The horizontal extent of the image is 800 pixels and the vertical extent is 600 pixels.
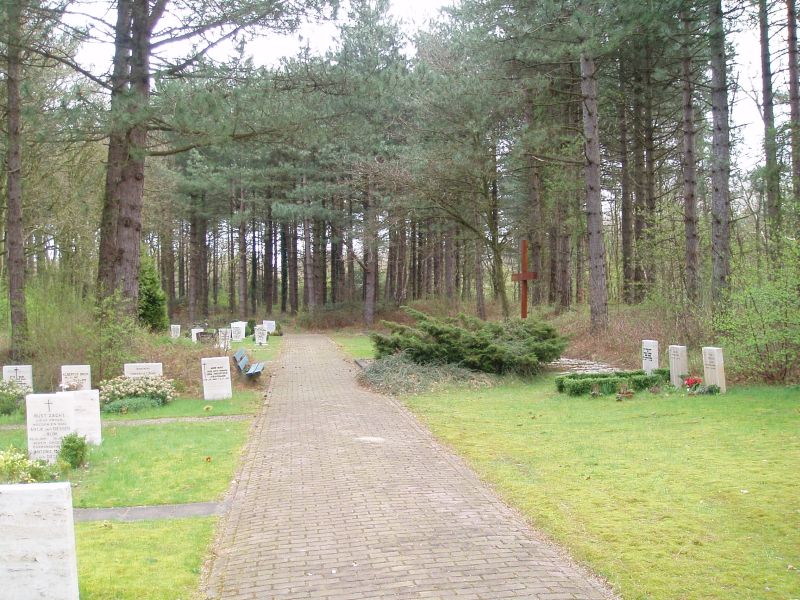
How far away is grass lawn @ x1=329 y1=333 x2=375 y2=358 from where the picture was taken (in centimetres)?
2458

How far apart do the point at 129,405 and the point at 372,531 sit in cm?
955

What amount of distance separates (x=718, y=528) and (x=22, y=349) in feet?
54.6

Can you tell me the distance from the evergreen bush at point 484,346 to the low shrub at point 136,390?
17.7ft

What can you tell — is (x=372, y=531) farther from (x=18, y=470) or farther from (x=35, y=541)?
(x=18, y=470)

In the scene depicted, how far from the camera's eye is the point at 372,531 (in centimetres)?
580

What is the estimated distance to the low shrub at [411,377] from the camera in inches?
604

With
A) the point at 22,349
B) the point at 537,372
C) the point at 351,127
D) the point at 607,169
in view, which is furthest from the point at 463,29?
the point at 22,349

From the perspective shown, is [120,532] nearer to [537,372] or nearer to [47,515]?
[47,515]

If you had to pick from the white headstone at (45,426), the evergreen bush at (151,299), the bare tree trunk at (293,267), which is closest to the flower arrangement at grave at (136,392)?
the white headstone at (45,426)

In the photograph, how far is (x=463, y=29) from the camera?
27.2 meters

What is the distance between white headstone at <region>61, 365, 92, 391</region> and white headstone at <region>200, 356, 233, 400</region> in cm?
226

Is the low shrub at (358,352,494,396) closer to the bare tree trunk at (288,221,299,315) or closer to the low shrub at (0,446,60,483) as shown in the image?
the low shrub at (0,446,60,483)

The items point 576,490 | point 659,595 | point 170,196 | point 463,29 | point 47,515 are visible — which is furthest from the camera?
point 170,196

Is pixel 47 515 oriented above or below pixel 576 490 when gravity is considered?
above
